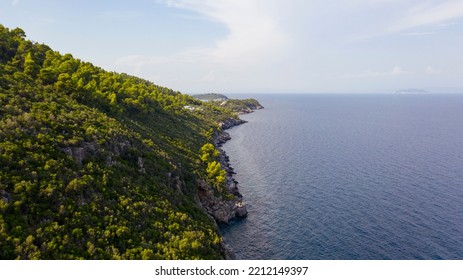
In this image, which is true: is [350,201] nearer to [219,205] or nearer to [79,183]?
[219,205]

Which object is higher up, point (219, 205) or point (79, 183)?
point (79, 183)

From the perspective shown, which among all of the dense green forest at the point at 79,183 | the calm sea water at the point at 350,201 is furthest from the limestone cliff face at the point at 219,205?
the dense green forest at the point at 79,183

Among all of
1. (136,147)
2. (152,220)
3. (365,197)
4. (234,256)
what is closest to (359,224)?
(365,197)

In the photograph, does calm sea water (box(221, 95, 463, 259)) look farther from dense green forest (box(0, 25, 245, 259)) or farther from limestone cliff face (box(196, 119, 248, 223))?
dense green forest (box(0, 25, 245, 259))

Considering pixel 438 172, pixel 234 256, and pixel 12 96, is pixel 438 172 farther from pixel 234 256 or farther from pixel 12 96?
pixel 12 96

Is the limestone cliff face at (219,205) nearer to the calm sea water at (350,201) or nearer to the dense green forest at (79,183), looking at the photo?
the calm sea water at (350,201)

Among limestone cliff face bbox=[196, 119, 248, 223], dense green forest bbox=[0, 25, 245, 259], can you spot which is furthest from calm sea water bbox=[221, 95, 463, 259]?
dense green forest bbox=[0, 25, 245, 259]

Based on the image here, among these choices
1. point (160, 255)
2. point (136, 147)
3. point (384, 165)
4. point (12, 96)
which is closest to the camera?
point (160, 255)

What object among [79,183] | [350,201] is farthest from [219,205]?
[79,183]
